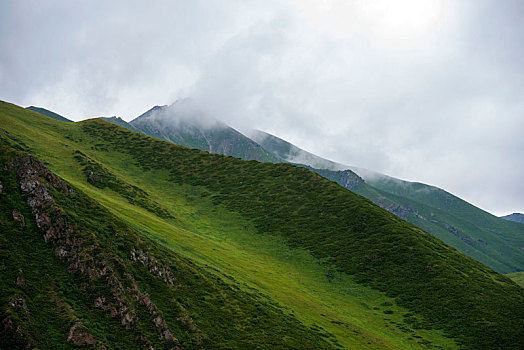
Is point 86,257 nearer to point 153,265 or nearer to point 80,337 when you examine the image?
point 80,337

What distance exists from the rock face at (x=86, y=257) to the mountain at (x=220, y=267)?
3.8 inches

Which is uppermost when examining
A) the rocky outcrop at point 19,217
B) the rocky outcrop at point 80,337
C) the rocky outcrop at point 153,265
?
the rocky outcrop at point 19,217

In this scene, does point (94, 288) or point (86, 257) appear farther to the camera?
point (86, 257)

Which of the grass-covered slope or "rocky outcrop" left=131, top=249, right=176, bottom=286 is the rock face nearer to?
the grass-covered slope

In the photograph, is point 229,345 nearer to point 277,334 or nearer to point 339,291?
point 277,334

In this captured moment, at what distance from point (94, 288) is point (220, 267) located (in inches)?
977

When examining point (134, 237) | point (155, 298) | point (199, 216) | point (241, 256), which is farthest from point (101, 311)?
point (199, 216)

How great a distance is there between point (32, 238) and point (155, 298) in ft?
35.2

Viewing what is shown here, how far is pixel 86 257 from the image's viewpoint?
2391cm

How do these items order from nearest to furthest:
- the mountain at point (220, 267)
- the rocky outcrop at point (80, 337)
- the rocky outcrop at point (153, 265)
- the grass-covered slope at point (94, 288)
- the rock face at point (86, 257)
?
the rocky outcrop at point (80, 337) → the grass-covered slope at point (94, 288) → the mountain at point (220, 267) → the rock face at point (86, 257) → the rocky outcrop at point (153, 265)

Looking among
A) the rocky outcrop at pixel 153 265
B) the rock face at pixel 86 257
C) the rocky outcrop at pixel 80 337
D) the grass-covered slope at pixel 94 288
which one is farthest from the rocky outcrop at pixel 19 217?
the rocky outcrop at pixel 80 337

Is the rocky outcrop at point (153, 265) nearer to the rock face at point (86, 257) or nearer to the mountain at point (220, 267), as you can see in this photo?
the mountain at point (220, 267)

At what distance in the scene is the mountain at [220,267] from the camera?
21781 millimetres

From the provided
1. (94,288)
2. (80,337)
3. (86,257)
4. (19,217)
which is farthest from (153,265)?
(19,217)
